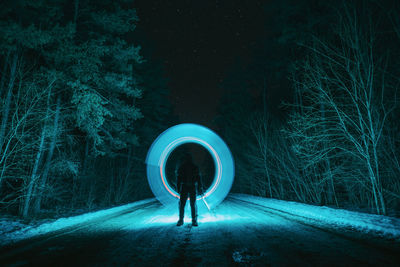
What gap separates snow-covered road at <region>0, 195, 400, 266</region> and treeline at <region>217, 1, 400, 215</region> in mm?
3251

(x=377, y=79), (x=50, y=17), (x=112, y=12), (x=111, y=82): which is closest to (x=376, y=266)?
(x=377, y=79)

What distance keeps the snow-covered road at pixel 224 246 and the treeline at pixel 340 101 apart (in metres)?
3.25

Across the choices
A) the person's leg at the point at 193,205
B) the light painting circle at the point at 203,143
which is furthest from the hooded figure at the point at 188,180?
the light painting circle at the point at 203,143

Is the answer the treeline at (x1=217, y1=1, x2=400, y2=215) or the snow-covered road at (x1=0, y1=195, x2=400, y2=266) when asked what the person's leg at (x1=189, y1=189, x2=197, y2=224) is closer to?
the snow-covered road at (x1=0, y1=195, x2=400, y2=266)

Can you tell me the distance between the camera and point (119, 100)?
526 inches

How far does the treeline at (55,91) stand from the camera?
8031 mm

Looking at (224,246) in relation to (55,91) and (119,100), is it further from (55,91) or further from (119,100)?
(119,100)

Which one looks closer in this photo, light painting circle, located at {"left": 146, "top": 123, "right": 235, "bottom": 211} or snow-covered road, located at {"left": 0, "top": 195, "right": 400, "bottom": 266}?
snow-covered road, located at {"left": 0, "top": 195, "right": 400, "bottom": 266}

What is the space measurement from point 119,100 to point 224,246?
1095cm

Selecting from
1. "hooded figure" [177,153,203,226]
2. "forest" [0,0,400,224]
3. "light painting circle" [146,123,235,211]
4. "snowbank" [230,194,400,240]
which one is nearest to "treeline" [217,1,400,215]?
"forest" [0,0,400,224]

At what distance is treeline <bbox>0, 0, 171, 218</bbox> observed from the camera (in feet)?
26.3

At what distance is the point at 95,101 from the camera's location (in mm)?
9602

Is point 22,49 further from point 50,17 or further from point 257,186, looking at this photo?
point 257,186

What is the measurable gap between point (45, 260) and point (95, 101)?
6804mm
